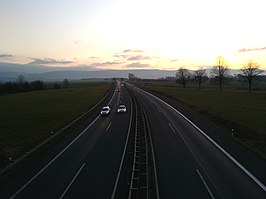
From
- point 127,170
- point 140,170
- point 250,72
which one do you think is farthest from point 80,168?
point 250,72

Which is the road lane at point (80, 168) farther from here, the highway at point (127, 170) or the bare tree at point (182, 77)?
the bare tree at point (182, 77)

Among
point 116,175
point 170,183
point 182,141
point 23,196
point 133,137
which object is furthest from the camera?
point 133,137

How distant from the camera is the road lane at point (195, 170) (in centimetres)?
1566

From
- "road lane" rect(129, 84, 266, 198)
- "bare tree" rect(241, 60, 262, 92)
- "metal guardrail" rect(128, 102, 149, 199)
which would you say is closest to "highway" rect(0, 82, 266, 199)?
"road lane" rect(129, 84, 266, 198)

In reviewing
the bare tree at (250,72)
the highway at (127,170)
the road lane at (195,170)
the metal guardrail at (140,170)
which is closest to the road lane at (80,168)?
the highway at (127,170)

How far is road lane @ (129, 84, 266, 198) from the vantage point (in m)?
15.7

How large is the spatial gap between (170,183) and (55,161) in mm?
9867

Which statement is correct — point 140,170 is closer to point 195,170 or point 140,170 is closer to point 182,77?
point 195,170

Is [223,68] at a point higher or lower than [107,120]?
higher

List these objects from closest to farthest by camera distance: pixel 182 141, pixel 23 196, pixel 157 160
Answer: pixel 23 196 < pixel 157 160 < pixel 182 141

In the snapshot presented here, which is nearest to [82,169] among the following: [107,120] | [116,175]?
[116,175]

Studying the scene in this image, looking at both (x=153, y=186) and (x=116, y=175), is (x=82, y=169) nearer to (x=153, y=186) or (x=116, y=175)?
(x=116, y=175)

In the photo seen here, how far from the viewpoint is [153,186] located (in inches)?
657

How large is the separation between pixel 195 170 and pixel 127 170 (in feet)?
15.6
